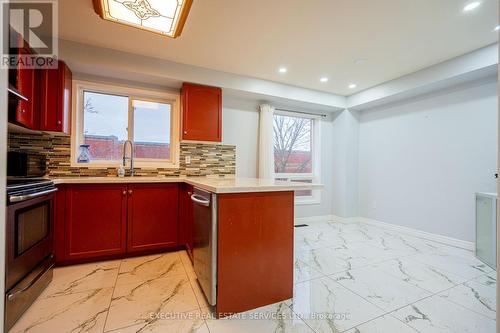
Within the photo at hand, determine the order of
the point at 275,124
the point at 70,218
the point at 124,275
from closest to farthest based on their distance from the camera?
the point at 124,275, the point at 70,218, the point at 275,124

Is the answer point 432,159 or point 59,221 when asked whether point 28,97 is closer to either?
point 59,221

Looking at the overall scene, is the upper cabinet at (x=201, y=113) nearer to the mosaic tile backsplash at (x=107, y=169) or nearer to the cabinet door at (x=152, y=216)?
the mosaic tile backsplash at (x=107, y=169)

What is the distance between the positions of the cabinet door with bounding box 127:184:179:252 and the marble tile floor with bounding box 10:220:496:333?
18cm

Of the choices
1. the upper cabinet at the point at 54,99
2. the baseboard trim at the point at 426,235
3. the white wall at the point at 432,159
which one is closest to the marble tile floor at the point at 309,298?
the baseboard trim at the point at 426,235

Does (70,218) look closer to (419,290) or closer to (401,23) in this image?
(419,290)

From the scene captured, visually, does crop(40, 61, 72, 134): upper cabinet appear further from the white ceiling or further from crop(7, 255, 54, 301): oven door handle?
crop(7, 255, 54, 301): oven door handle

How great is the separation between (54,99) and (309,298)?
3280mm

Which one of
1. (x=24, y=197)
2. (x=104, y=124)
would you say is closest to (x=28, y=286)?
(x=24, y=197)

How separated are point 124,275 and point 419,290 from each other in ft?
8.90

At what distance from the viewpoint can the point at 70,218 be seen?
2.38 metres

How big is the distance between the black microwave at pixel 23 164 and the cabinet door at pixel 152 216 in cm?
91

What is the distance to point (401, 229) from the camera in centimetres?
378

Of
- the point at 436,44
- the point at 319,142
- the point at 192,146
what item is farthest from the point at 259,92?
the point at 436,44

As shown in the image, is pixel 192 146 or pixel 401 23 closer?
pixel 401 23
